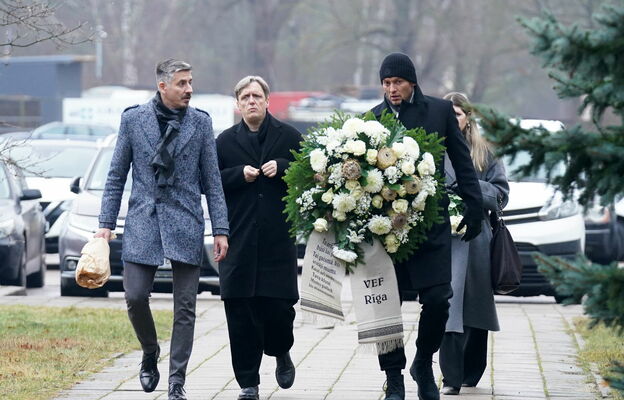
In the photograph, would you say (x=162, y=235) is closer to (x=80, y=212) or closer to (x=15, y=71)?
(x=80, y=212)

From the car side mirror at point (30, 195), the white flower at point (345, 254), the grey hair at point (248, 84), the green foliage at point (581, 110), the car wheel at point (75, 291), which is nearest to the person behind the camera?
the green foliage at point (581, 110)

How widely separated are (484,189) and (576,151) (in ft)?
12.5

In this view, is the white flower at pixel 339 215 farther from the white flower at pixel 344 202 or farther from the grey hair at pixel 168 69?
the grey hair at pixel 168 69

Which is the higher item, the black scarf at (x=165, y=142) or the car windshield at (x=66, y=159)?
the black scarf at (x=165, y=142)

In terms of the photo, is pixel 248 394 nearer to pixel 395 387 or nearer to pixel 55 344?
→ pixel 395 387

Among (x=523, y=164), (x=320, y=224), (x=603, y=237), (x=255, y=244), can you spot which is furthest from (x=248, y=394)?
(x=603, y=237)

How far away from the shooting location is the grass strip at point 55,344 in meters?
8.15

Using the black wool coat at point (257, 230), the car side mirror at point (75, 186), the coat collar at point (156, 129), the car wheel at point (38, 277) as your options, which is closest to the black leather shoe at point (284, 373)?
the black wool coat at point (257, 230)

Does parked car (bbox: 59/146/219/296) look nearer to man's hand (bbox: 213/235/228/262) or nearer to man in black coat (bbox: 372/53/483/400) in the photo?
man's hand (bbox: 213/235/228/262)

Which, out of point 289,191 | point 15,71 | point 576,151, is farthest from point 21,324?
point 15,71

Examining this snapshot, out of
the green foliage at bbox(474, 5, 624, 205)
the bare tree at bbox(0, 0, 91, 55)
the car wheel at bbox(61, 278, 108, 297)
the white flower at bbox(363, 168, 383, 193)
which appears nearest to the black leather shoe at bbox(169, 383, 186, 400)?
the white flower at bbox(363, 168, 383, 193)

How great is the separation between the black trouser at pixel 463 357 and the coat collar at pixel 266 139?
58.5 inches

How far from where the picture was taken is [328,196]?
7.12 meters

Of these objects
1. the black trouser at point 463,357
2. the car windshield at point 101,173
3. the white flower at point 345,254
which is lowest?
the car windshield at point 101,173
